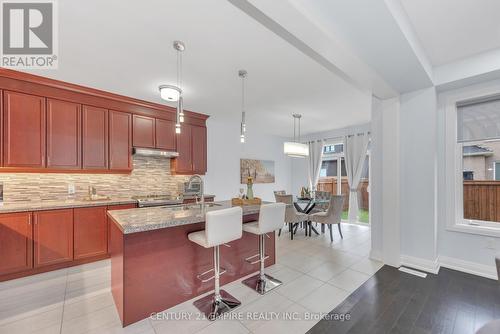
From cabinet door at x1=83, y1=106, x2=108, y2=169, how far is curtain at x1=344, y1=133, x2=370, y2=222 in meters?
5.76

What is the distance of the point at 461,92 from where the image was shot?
10.1ft

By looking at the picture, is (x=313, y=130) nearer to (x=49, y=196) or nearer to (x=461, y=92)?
(x=461, y=92)

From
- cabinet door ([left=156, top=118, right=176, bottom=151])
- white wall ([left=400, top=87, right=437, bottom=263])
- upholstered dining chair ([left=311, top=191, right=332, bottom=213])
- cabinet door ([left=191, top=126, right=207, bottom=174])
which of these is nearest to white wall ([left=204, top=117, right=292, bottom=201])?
cabinet door ([left=191, top=126, right=207, bottom=174])

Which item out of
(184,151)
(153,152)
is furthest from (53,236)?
(184,151)

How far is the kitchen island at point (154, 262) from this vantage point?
6.45ft

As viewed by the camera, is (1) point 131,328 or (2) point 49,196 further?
(2) point 49,196

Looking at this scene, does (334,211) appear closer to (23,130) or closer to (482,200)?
(482,200)

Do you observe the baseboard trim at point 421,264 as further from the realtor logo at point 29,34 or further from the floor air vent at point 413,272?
the realtor logo at point 29,34

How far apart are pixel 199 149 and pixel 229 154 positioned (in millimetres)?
1125

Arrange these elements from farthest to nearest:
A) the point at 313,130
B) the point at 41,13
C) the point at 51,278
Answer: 1. the point at 313,130
2. the point at 51,278
3. the point at 41,13

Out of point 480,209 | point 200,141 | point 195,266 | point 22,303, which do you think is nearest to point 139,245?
point 195,266

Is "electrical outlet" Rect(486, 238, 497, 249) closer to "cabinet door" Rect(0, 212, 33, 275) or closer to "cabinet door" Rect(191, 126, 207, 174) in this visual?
"cabinet door" Rect(191, 126, 207, 174)

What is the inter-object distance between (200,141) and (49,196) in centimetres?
274

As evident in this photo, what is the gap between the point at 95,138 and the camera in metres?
3.65
